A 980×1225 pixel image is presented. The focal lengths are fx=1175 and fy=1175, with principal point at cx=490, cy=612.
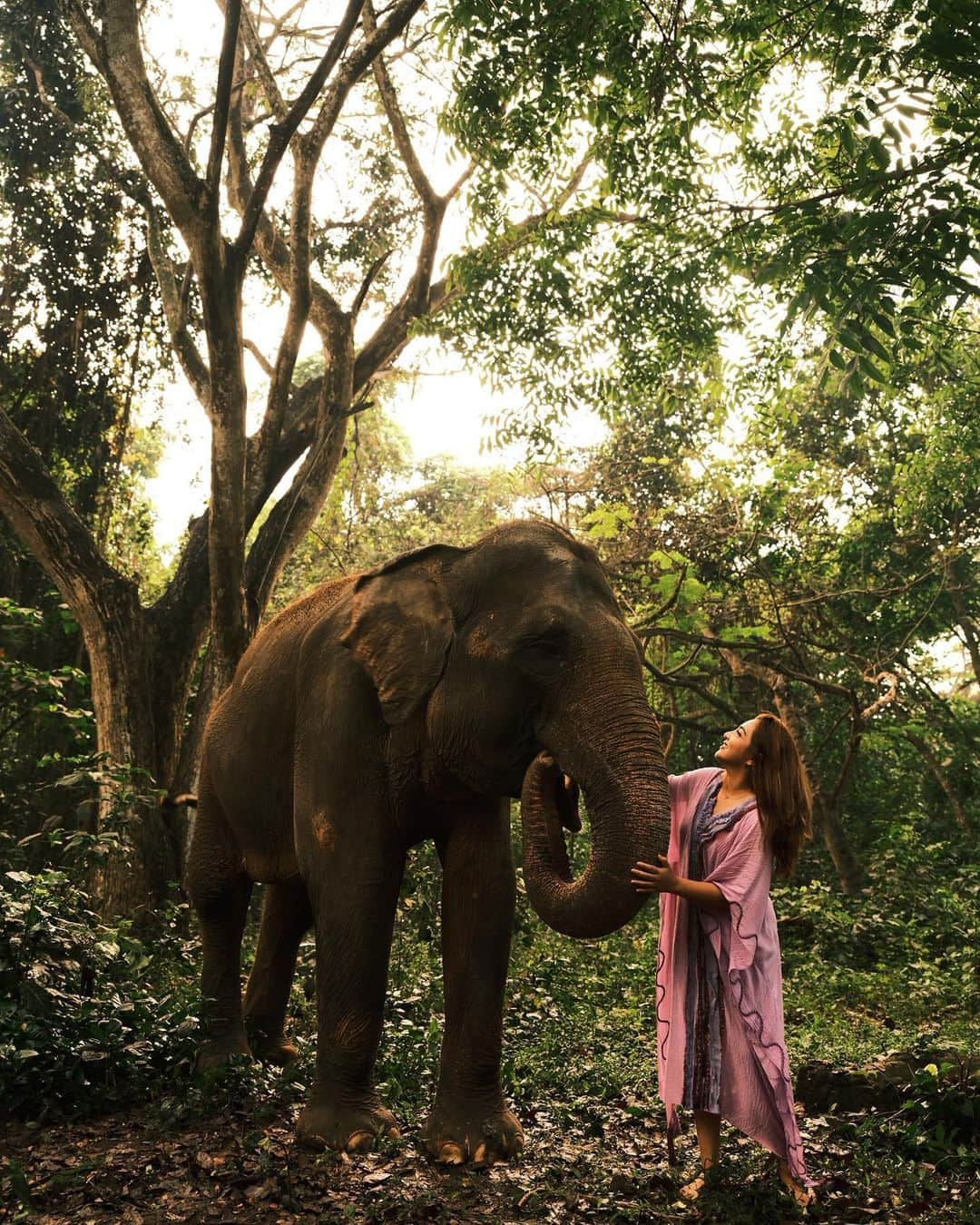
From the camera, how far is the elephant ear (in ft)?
16.1

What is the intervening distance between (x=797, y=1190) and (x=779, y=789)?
1.41m

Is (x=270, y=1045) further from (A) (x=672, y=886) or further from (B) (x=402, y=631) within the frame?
(A) (x=672, y=886)

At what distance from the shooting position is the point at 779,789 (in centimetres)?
436

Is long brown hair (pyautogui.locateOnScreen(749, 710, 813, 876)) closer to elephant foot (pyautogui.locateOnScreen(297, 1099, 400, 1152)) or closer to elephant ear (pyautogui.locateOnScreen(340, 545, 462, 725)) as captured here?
elephant ear (pyautogui.locateOnScreen(340, 545, 462, 725))

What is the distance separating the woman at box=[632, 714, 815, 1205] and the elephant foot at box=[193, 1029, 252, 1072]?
7.59 feet

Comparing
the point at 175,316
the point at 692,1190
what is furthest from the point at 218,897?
the point at 175,316

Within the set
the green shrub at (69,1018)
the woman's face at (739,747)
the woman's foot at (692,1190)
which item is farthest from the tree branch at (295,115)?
the woman's foot at (692,1190)

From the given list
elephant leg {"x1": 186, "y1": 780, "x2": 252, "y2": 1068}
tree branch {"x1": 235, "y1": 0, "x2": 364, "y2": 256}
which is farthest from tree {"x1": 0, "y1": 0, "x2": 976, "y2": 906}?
elephant leg {"x1": 186, "y1": 780, "x2": 252, "y2": 1068}

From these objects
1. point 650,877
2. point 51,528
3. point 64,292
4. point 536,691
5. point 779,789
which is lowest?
point 650,877

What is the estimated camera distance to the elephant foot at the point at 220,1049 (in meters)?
5.64

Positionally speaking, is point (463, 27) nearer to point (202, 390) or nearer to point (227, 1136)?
point (202, 390)

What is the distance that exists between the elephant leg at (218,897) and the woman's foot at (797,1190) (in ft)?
9.69

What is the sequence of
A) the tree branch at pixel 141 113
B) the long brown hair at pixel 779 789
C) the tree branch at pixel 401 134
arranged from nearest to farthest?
the long brown hair at pixel 779 789 < the tree branch at pixel 141 113 < the tree branch at pixel 401 134

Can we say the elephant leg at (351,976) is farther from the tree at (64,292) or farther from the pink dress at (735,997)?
the tree at (64,292)
